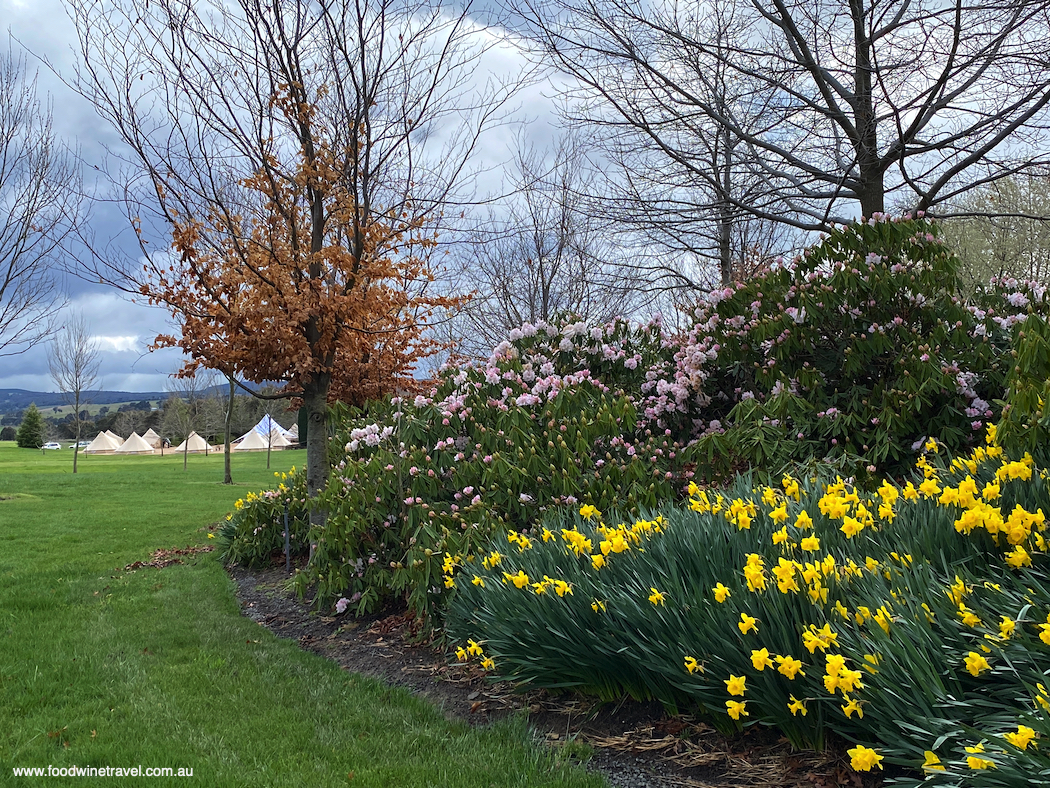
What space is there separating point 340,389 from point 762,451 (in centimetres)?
495

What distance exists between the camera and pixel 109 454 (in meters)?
49.1

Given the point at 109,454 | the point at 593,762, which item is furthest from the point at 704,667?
the point at 109,454

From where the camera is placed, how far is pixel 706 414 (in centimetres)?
674

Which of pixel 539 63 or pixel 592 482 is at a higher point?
pixel 539 63

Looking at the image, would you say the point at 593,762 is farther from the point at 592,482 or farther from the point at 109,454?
the point at 109,454

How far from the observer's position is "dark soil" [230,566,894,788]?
263 centimetres

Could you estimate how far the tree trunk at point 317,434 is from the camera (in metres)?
7.50

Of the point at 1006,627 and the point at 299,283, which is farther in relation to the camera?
the point at 299,283

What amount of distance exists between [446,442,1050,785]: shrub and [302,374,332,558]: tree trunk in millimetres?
4044

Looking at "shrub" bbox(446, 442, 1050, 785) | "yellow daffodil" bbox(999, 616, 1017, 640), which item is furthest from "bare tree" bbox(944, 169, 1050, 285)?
"yellow daffodil" bbox(999, 616, 1017, 640)

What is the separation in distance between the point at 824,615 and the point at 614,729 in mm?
1189

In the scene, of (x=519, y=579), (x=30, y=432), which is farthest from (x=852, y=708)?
(x=30, y=432)

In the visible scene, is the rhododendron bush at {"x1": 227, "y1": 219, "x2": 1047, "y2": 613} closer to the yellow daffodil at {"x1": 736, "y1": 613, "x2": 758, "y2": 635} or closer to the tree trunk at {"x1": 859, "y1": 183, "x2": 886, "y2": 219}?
the tree trunk at {"x1": 859, "y1": 183, "x2": 886, "y2": 219}

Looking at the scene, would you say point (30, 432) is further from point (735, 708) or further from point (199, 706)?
point (735, 708)
